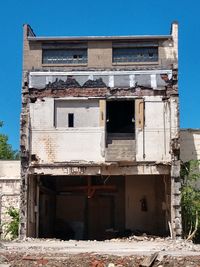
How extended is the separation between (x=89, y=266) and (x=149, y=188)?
1324 centimetres

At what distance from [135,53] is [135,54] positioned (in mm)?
50

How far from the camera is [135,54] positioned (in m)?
26.4

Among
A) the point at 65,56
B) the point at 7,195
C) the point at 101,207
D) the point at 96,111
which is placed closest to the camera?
the point at 96,111

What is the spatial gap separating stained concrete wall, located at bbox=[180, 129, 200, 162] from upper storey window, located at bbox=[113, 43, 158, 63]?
481 cm

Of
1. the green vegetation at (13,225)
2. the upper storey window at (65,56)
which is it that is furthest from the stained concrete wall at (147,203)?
the upper storey window at (65,56)

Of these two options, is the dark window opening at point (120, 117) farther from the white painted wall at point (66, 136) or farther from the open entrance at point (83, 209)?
the white painted wall at point (66, 136)

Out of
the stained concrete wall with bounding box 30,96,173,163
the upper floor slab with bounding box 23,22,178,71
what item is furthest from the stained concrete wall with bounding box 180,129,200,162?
the upper floor slab with bounding box 23,22,178,71

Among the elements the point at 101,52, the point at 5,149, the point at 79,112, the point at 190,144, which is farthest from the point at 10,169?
the point at 5,149

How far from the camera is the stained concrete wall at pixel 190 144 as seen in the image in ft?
93.5

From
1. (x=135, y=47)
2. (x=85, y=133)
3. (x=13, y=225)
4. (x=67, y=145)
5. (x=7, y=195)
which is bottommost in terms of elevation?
(x=13, y=225)

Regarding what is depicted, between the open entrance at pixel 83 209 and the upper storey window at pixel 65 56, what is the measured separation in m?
6.54

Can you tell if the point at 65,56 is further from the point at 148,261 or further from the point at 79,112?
the point at 148,261

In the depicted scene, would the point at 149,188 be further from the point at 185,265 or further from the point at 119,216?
the point at 185,265

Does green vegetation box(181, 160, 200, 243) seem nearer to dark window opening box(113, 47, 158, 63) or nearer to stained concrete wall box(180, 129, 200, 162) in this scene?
stained concrete wall box(180, 129, 200, 162)
